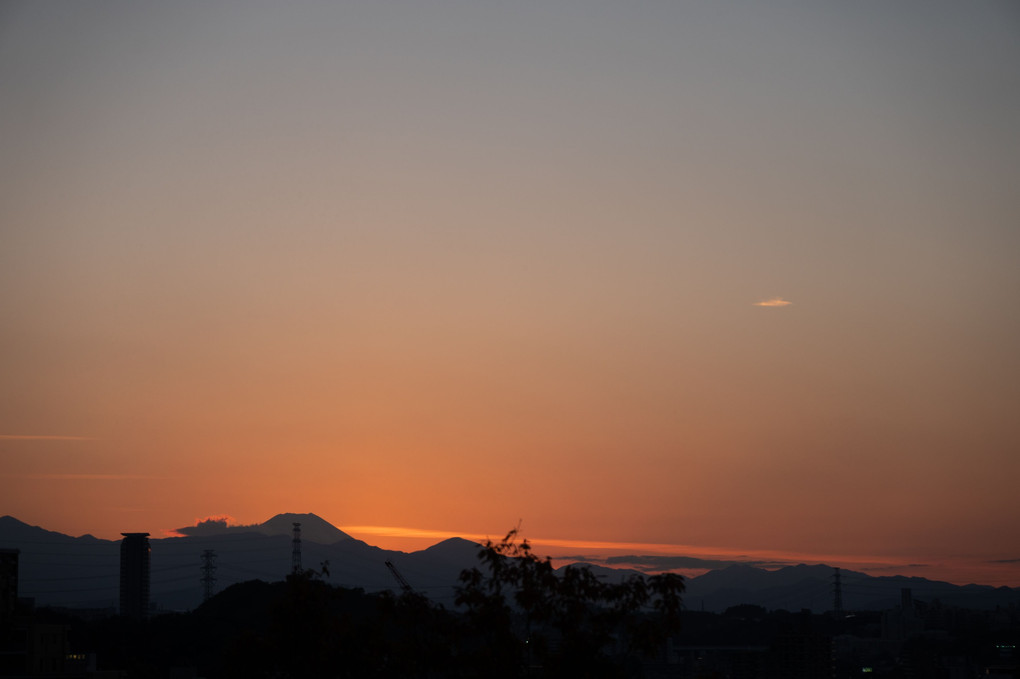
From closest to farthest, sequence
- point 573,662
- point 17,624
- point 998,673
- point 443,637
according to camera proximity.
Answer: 1. point 573,662
2. point 443,637
3. point 17,624
4. point 998,673

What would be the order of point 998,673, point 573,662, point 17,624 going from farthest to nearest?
1. point 998,673
2. point 17,624
3. point 573,662

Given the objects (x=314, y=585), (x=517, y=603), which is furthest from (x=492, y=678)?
(x=314, y=585)

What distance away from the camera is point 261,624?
19750 centimetres

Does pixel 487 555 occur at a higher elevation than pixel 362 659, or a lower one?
higher

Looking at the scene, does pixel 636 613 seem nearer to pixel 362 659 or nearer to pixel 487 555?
pixel 487 555

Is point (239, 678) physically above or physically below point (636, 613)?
below

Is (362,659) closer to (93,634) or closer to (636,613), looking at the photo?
(636,613)

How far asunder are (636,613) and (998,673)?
182 meters

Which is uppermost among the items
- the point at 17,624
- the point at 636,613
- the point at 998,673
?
the point at 636,613

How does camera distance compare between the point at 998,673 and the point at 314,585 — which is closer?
the point at 314,585

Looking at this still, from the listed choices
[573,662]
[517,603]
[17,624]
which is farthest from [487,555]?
[17,624]

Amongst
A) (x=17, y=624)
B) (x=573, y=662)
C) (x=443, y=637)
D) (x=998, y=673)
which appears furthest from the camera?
(x=998, y=673)

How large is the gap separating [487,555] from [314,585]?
19.5ft

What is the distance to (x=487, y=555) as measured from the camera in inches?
1137
